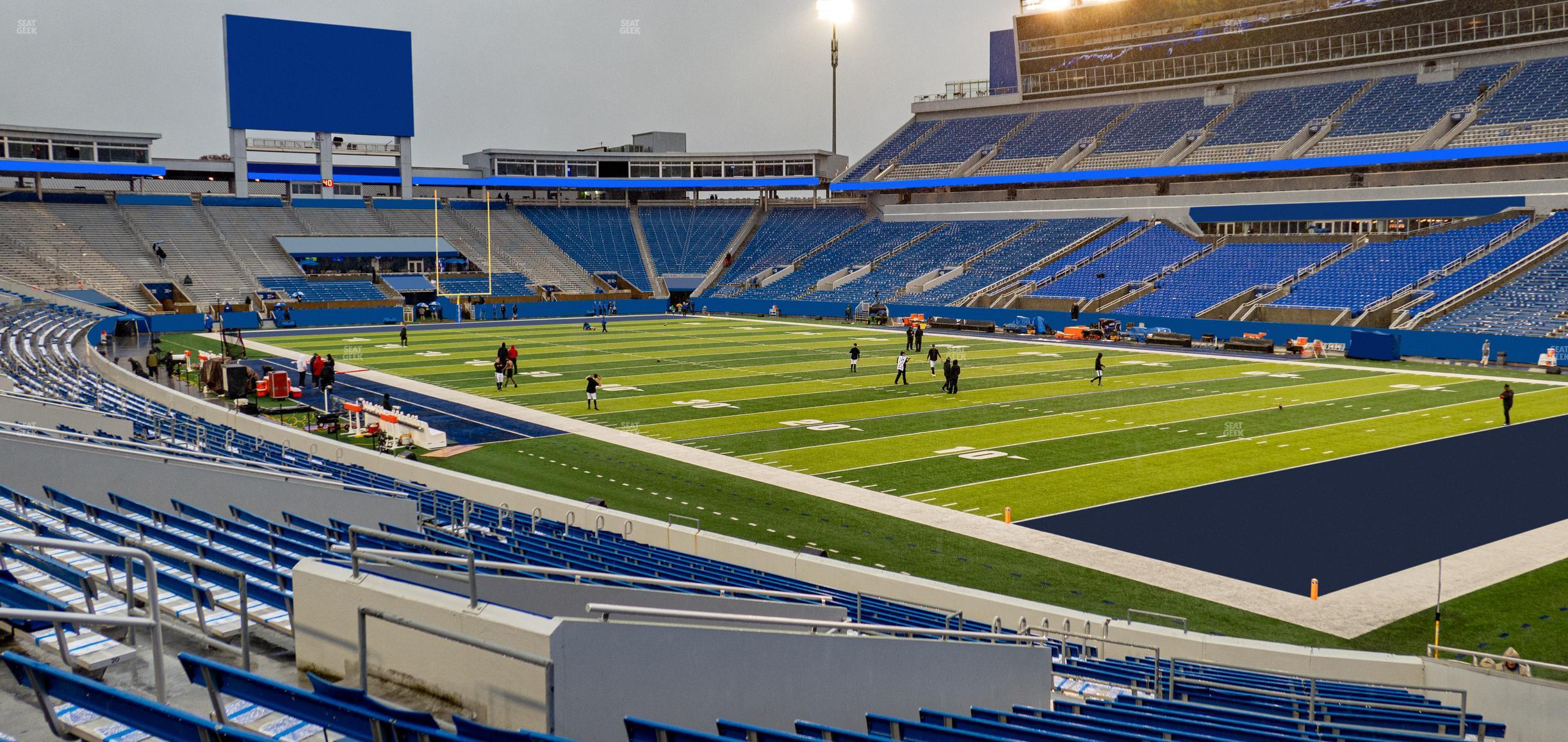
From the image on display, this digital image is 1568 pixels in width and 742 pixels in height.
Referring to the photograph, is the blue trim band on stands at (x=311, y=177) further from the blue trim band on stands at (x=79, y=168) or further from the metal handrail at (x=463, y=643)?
the metal handrail at (x=463, y=643)

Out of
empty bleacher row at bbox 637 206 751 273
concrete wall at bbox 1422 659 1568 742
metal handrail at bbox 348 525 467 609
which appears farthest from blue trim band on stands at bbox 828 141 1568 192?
metal handrail at bbox 348 525 467 609

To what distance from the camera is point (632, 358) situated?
39219 millimetres

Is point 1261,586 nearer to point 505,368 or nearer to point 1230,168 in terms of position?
point 505,368

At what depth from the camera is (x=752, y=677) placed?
594 centimetres

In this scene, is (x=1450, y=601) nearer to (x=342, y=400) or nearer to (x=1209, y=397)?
(x=1209, y=397)

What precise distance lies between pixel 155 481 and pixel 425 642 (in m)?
6.61

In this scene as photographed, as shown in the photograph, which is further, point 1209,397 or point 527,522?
point 1209,397

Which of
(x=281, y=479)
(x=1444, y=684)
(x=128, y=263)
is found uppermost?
(x=128, y=263)

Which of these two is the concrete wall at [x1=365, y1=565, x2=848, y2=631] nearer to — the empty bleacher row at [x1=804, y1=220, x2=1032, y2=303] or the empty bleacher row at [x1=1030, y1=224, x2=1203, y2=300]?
the empty bleacher row at [x1=1030, y1=224, x2=1203, y2=300]

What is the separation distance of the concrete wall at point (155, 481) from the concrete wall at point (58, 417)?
417 cm

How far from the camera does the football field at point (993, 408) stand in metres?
19.8

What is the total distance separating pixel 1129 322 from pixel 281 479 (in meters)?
42.3

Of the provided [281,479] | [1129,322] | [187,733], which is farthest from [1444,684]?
[1129,322]

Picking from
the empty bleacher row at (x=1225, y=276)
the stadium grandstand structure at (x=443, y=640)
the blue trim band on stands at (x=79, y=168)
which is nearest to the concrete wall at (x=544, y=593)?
the stadium grandstand structure at (x=443, y=640)
